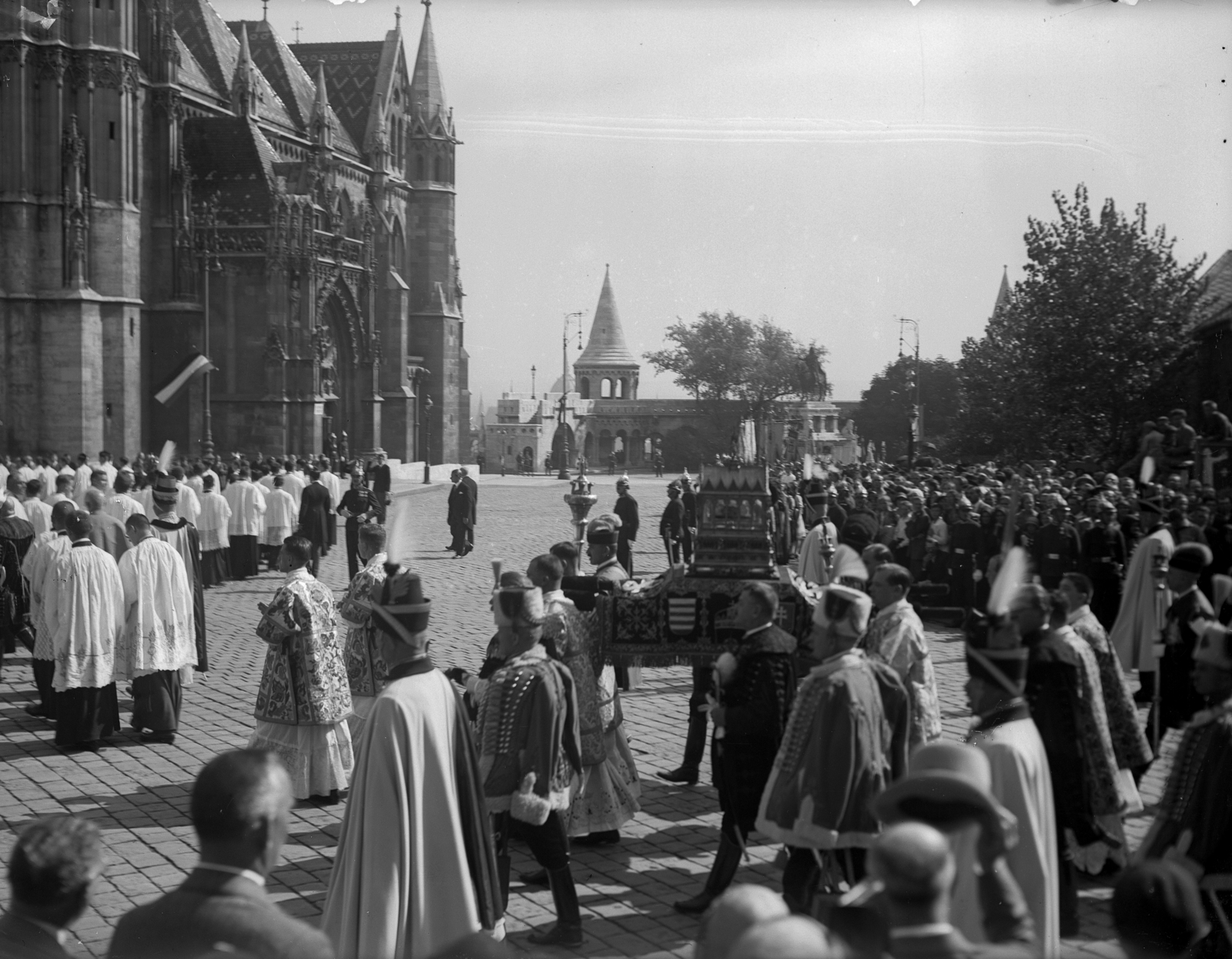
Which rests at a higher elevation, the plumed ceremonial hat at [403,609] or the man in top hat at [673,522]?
the plumed ceremonial hat at [403,609]

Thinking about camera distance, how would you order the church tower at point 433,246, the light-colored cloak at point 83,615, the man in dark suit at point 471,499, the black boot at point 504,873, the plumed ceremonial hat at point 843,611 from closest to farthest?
the plumed ceremonial hat at point 843,611
the black boot at point 504,873
the light-colored cloak at point 83,615
the man in dark suit at point 471,499
the church tower at point 433,246

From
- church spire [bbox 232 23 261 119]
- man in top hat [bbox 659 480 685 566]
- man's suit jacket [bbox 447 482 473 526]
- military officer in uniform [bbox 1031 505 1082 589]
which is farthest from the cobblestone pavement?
church spire [bbox 232 23 261 119]

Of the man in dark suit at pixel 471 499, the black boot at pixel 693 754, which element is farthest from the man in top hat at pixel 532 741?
the man in dark suit at pixel 471 499

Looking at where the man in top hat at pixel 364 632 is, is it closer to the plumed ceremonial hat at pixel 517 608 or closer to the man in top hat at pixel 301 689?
the man in top hat at pixel 301 689

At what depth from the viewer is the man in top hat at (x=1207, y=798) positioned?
4.64 metres

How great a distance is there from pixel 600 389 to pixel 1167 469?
239 feet

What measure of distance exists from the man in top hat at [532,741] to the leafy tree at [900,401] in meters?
56.5

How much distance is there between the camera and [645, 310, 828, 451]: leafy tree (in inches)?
1351

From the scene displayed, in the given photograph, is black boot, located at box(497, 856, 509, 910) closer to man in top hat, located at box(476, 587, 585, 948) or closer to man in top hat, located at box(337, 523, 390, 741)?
man in top hat, located at box(476, 587, 585, 948)

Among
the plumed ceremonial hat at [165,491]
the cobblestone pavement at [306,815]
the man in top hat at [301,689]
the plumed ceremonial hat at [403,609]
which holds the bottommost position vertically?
the cobblestone pavement at [306,815]

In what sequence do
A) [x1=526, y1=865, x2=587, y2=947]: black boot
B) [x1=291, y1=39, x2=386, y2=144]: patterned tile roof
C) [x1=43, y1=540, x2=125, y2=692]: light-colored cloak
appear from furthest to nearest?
[x1=291, y1=39, x2=386, y2=144]: patterned tile roof → [x1=43, y1=540, x2=125, y2=692]: light-colored cloak → [x1=526, y1=865, x2=587, y2=947]: black boot

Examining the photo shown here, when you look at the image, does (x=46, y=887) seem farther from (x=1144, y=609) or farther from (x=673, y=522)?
(x=673, y=522)

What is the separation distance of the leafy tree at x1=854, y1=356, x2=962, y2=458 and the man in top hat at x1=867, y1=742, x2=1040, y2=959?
2301 inches

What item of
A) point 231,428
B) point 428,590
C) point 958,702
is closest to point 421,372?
point 231,428
